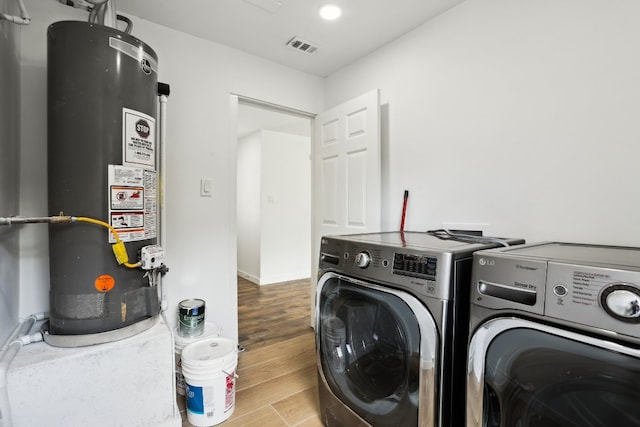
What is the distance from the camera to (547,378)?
762 millimetres

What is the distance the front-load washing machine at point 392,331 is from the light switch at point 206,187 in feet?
3.62

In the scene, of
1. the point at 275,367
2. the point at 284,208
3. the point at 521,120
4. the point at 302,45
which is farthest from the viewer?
the point at 284,208

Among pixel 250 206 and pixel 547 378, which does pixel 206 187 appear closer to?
pixel 547 378

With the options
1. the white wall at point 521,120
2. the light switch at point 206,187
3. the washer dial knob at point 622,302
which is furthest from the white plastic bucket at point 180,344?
the washer dial knob at point 622,302

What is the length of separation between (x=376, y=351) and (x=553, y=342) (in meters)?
0.64

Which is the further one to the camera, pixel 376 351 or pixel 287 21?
pixel 287 21

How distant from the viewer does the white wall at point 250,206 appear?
4336 millimetres

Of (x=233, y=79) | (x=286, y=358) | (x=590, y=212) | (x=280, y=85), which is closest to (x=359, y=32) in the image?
(x=280, y=85)

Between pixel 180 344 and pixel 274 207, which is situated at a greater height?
pixel 274 207

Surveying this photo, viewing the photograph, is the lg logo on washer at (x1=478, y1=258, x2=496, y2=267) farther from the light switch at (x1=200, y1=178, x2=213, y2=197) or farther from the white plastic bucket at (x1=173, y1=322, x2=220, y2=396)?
the light switch at (x1=200, y1=178, x2=213, y2=197)

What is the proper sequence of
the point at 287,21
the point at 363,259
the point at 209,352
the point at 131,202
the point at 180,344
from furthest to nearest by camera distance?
the point at 287,21 → the point at 180,344 → the point at 209,352 → the point at 131,202 → the point at 363,259

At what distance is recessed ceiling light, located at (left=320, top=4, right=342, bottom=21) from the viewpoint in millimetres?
1747

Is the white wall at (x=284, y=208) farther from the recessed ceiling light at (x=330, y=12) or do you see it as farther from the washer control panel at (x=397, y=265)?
the washer control panel at (x=397, y=265)

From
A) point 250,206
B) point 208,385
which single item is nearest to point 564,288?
point 208,385
